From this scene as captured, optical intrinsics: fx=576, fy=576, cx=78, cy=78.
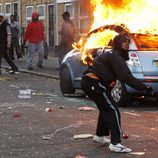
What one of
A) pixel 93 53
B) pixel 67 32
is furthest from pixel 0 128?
pixel 67 32

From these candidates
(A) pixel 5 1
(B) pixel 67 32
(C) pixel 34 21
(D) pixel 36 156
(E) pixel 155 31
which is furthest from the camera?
(A) pixel 5 1

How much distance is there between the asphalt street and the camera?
718cm

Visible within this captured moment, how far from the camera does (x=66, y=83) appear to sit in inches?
504

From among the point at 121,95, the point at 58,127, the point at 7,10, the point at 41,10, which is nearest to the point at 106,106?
the point at 58,127

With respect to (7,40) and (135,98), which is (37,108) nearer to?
(135,98)

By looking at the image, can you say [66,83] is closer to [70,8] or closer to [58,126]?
[58,126]

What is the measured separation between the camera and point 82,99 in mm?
Result: 12336

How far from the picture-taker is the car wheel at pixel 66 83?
41.7ft

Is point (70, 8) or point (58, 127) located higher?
point (70, 8)

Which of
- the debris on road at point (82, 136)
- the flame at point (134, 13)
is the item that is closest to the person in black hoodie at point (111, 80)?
the debris on road at point (82, 136)

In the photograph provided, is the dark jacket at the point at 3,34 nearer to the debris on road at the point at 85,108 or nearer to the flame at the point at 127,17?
the flame at the point at 127,17

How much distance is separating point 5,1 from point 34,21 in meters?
15.7

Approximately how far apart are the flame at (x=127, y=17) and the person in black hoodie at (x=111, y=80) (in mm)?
4260

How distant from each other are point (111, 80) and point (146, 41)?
13.7 feet
